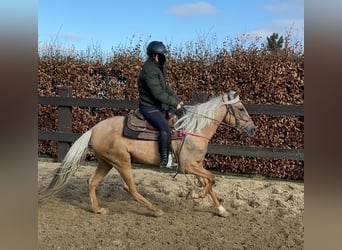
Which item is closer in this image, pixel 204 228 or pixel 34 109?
pixel 34 109

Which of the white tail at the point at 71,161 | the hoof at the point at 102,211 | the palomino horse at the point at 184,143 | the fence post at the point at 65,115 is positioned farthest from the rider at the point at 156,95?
the fence post at the point at 65,115

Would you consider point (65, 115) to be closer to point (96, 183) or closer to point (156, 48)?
point (96, 183)

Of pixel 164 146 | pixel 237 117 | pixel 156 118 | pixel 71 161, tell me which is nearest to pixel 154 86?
pixel 156 118

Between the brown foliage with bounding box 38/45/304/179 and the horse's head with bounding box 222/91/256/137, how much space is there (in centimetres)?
223

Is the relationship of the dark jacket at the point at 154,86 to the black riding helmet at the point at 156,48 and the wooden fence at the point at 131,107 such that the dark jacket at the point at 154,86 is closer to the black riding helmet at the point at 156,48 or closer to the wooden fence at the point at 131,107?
the black riding helmet at the point at 156,48

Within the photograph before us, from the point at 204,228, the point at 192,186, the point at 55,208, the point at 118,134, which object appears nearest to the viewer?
the point at 204,228

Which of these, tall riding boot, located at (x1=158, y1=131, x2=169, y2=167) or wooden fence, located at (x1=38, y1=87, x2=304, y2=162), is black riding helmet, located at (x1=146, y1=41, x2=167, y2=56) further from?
wooden fence, located at (x1=38, y1=87, x2=304, y2=162)

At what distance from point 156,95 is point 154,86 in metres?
0.10

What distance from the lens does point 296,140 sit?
7.00 meters

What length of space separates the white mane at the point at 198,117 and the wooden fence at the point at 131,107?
180cm

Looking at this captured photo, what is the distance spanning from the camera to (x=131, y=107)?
24.2 feet
